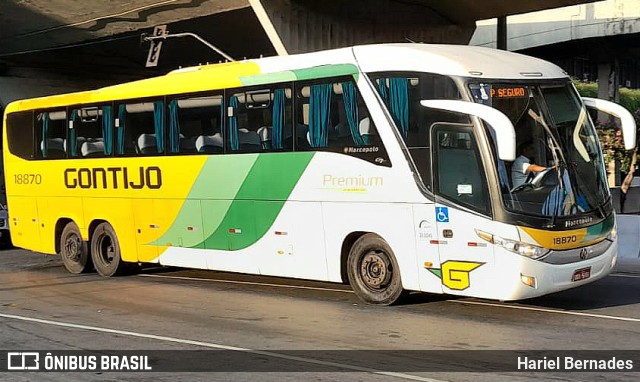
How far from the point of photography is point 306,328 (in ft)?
33.9

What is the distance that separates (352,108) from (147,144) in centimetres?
488

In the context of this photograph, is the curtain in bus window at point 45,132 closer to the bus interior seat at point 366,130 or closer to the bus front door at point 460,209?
the bus interior seat at point 366,130

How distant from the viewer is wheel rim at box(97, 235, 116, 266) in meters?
16.5

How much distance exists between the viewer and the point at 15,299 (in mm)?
13422

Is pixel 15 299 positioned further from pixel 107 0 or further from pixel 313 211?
pixel 107 0

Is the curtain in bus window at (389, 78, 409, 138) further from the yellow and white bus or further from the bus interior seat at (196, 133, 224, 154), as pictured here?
the bus interior seat at (196, 133, 224, 154)

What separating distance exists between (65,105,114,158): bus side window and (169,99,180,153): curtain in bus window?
70.1 inches

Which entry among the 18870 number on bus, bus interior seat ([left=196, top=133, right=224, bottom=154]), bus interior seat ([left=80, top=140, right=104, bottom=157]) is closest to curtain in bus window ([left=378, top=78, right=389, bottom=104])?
bus interior seat ([left=196, top=133, right=224, bottom=154])

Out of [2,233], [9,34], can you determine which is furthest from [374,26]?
[9,34]

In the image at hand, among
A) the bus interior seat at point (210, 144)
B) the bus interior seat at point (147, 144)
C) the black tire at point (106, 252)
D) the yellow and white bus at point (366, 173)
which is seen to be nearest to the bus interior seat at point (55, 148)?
the yellow and white bus at point (366, 173)

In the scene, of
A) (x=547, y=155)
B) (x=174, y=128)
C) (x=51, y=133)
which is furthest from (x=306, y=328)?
(x=51, y=133)

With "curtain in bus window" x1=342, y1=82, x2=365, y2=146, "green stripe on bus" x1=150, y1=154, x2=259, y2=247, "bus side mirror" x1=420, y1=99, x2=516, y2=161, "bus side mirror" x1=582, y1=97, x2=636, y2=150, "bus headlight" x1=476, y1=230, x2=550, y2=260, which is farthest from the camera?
"green stripe on bus" x1=150, y1=154, x2=259, y2=247

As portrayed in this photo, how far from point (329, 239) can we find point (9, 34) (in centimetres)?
2436

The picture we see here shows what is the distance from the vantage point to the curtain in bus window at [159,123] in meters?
15.1
